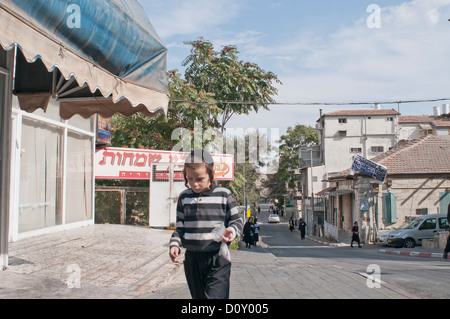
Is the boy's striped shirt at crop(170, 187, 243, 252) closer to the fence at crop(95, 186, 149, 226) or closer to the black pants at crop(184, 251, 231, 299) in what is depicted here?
the black pants at crop(184, 251, 231, 299)

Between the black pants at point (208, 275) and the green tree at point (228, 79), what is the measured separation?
59.0ft

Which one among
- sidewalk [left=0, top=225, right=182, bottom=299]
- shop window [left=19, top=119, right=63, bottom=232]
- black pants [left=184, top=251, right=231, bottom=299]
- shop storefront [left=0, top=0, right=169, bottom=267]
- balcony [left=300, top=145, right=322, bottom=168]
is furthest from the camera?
balcony [left=300, top=145, right=322, bottom=168]

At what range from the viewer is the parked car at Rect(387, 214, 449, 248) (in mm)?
21062

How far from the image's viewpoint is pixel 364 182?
2623cm

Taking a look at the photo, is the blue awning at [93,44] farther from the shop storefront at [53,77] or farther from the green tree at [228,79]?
the green tree at [228,79]

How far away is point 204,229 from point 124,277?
3137 millimetres

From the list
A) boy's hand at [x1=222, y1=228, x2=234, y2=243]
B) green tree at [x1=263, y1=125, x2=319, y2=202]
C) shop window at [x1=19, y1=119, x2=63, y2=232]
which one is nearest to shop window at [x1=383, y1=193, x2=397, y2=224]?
shop window at [x1=19, y1=119, x2=63, y2=232]

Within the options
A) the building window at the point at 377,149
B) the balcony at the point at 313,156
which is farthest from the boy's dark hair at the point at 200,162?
the balcony at the point at 313,156

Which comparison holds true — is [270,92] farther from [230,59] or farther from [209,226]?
[209,226]

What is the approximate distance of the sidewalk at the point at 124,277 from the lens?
535 centimetres

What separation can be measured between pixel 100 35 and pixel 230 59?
57.7ft

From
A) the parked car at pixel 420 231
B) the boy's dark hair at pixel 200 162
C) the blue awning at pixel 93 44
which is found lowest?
the parked car at pixel 420 231

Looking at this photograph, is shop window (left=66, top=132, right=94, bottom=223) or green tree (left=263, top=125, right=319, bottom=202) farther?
green tree (left=263, top=125, right=319, bottom=202)
